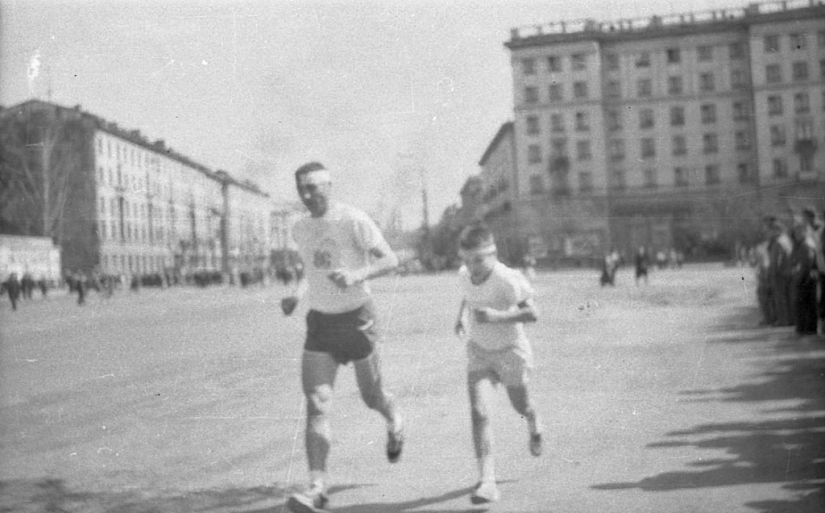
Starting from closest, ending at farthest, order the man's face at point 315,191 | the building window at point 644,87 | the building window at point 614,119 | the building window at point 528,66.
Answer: the man's face at point 315,191
the building window at point 528,66
the building window at point 614,119
the building window at point 644,87

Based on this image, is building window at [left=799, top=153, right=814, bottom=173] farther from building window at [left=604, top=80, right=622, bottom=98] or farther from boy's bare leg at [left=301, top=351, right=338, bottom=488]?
boy's bare leg at [left=301, top=351, right=338, bottom=488]

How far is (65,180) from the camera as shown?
17.5ft

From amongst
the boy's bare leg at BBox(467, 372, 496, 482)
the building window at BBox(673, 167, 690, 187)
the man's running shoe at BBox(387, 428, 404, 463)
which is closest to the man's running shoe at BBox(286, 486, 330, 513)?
the man's running shoe at BBox(387, 428, 404, 463)

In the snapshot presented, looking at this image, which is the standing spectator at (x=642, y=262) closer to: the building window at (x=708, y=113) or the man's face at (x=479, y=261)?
the building window at (x=708, y=113)

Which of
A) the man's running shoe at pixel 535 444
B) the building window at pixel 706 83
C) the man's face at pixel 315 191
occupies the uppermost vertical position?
the building window at pixel 706 83

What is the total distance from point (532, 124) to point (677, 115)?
0.97m

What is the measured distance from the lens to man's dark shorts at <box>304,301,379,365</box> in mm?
3793

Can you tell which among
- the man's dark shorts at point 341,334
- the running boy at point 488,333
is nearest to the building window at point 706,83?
the running boy at point 488,333

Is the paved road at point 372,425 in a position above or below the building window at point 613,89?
below

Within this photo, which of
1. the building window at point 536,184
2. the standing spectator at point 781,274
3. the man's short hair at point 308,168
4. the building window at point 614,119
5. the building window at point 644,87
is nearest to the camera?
the man's short hair at point 308,168

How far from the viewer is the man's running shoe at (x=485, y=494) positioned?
362 centimetres

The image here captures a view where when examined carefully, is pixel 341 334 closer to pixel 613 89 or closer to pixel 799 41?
pixel 613 89

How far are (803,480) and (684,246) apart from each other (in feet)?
15.7

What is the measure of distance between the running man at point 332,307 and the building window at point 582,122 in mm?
1978
